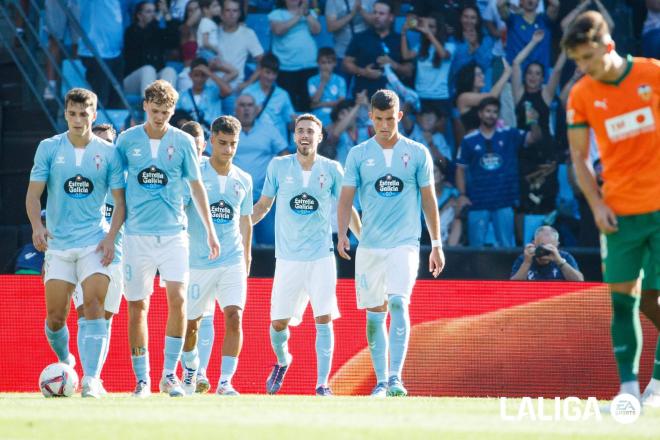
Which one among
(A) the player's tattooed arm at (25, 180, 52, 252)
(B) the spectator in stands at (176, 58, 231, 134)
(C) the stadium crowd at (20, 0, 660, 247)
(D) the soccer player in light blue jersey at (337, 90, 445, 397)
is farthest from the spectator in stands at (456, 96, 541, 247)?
(A) the player's tattooed arm at (25, 180, 52, 252)

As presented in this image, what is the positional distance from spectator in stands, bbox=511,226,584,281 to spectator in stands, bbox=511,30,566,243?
7.00ft

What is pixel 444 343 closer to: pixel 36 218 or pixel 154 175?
pixel 154 175

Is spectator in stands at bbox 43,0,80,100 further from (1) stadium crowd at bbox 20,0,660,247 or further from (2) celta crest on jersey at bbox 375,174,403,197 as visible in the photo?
(2) celta crest on jersey at bbox 375,174,403,197

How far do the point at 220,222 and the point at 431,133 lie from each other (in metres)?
5.96

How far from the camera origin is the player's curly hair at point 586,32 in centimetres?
755

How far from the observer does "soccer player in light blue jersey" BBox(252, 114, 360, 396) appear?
11578mm

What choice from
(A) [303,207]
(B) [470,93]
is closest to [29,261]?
(A) [303,207]

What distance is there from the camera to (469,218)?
16.4 m

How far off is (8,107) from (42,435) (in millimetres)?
11302

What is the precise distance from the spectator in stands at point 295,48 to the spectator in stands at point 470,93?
2.13 m

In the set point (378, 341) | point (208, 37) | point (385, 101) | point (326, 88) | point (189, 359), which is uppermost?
point (385, 101)

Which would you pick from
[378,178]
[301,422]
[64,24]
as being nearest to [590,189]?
[301,422]

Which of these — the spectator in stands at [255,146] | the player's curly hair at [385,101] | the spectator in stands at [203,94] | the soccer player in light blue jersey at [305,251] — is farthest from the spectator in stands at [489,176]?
the player's curly hair at [385,101]

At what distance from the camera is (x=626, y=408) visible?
7.70 m
